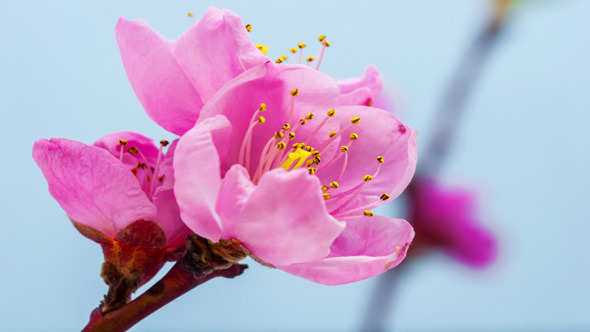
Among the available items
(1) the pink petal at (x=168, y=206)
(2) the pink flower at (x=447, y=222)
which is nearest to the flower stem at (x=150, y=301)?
(1) the pink petal at (x=168, y=206)

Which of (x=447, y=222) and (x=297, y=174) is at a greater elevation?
(x=297, y=174)

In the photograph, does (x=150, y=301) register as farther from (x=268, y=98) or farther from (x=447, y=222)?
(x=447, y=222)

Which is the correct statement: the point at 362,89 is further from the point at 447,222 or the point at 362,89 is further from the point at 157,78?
the point at 447,222

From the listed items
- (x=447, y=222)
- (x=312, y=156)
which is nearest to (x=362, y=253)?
(x=312, y=156)

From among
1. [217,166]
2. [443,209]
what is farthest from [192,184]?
[443,209]

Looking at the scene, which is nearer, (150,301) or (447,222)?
(150,301)

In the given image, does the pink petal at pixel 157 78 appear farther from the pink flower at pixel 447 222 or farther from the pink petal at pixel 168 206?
the pink flower at pixel 447 222
